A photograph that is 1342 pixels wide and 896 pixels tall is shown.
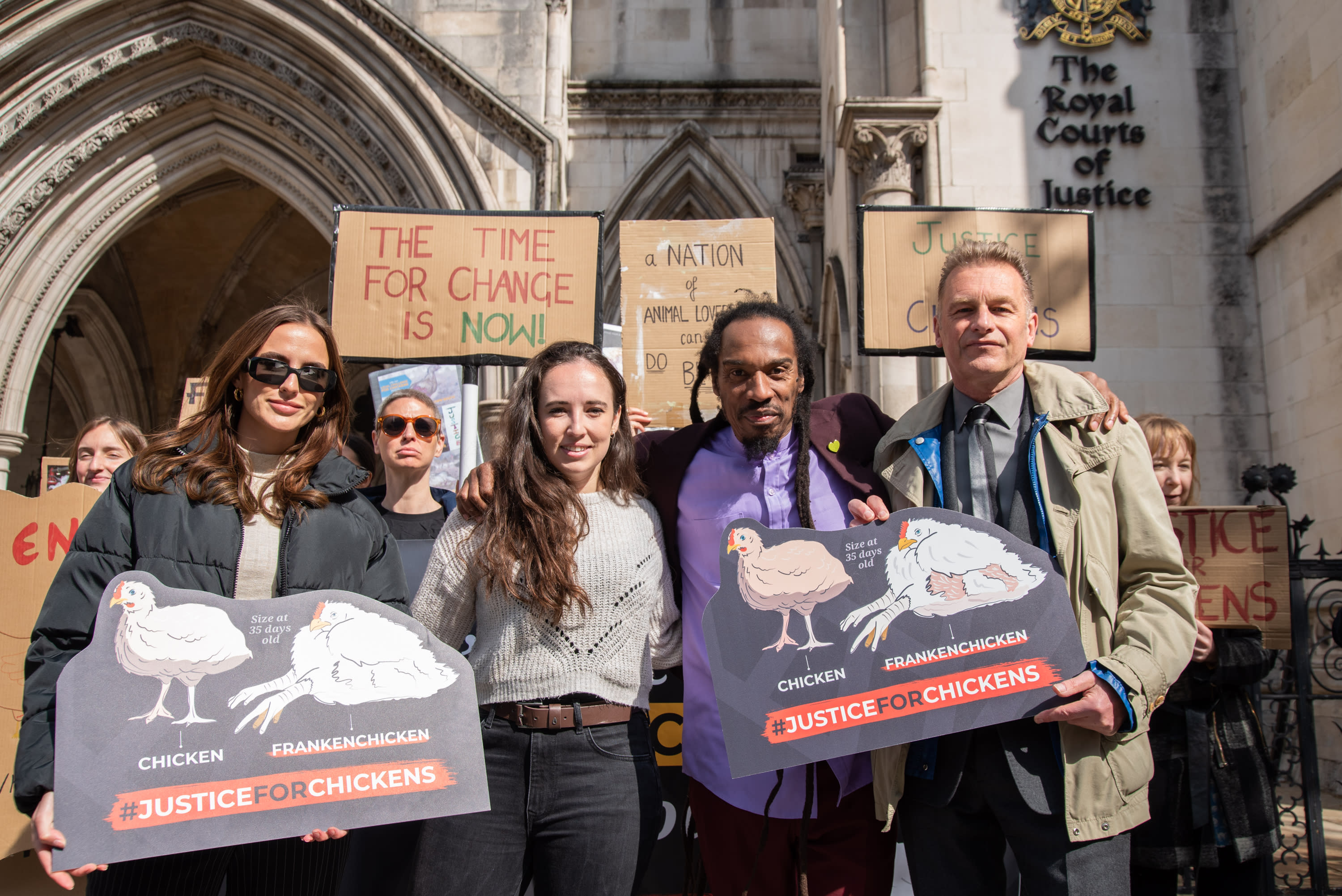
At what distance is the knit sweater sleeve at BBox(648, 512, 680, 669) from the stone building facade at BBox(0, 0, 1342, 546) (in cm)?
437

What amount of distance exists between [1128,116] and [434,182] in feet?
21.9

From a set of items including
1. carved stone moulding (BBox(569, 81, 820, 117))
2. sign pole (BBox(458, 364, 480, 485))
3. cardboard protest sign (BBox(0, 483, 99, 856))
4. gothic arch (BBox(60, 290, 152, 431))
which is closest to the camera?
cardboard protest sign (BBox(0, 483, 99, 856))

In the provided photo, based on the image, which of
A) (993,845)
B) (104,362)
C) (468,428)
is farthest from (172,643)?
(104,362)

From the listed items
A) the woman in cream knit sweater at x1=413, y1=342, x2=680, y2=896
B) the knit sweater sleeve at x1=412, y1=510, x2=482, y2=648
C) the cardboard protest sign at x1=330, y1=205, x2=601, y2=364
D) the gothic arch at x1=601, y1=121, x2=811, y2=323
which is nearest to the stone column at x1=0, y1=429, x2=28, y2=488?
the gothic arch at x1=601, y1=121, x2=811, y2=323

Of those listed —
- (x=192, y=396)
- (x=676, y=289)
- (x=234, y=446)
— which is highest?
(x=676, y=289)

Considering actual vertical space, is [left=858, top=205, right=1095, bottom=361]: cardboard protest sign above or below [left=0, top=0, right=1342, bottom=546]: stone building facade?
below

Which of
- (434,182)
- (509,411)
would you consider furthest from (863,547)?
(434,182)

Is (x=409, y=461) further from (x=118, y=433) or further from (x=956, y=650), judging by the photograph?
(x=956, y=650)

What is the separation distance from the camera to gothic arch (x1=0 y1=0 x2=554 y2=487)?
953 cm

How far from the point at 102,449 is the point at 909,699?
370cm

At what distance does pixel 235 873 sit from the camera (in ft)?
6.28

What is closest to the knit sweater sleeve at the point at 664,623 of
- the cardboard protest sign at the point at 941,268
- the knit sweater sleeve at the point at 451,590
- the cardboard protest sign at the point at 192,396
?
the knit sweater sleeve at the point at 451,590

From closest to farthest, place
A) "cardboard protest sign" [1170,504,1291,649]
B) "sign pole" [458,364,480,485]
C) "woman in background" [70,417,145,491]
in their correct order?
1. "cardboard protest sign" [1170,504,1291,649]
2. "woman in background" [70,417,145,491]
3. "sign pole" [458,364,480,485]

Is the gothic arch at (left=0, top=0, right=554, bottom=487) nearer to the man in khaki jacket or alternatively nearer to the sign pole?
the sign pole
